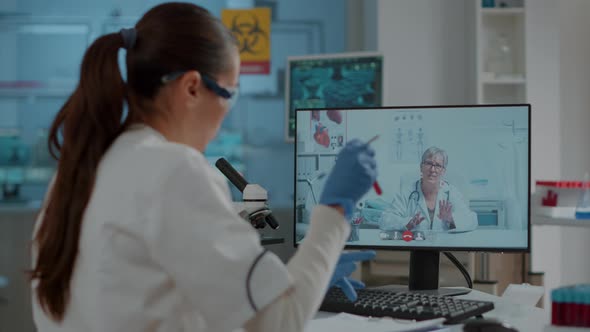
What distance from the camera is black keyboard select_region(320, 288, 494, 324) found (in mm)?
1417

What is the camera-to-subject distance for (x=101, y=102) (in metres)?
1.13

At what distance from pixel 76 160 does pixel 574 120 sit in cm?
322

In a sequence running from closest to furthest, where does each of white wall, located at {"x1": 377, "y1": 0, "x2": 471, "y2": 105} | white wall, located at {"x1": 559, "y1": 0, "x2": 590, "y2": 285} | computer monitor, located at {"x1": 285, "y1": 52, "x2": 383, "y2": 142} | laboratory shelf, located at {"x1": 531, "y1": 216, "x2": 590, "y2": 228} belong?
laboratory shelf, located at {"x1": 531, "y1": 216, "x2": 590, "y2": 228}, computer monitor, located at {"x1": 285, "y1": 52, "x2": 383, "y2": 142}, white wall, located at {"x1": 377, "y1": 0, "x2": 471, "y2": 105}, white wall, located at {"x1": 559, "y1": 0, "x2": 590, "y2": 285}

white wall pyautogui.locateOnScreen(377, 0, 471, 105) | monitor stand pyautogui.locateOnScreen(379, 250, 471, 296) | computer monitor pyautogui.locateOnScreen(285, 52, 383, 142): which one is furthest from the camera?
white wall pyautogui.locateOnScreen(377, 0, 471, 105)

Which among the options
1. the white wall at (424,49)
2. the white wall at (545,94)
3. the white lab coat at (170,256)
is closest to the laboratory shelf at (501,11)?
the white wall at (545,94)

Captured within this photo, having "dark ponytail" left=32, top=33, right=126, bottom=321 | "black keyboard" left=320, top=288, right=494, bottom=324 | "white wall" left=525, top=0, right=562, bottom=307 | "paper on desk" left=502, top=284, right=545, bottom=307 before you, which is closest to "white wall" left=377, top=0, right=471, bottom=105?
"white wall" left=525, top=0, right=562, bottom=307

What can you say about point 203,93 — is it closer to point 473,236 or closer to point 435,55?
point 473,236

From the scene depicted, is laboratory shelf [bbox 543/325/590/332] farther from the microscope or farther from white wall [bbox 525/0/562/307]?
white wall [bbox 525/0/562/307]

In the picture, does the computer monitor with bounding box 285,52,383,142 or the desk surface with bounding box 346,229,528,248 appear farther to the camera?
the computer monitor with bounding box 285,52,383,142

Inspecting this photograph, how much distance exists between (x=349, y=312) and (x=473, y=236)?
12.7 inches

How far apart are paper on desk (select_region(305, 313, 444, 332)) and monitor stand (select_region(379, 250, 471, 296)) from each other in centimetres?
24

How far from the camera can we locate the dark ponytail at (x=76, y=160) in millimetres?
1079

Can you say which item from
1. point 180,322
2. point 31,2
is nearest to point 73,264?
point 180,322

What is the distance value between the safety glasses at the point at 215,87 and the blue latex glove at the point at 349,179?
209 mm
